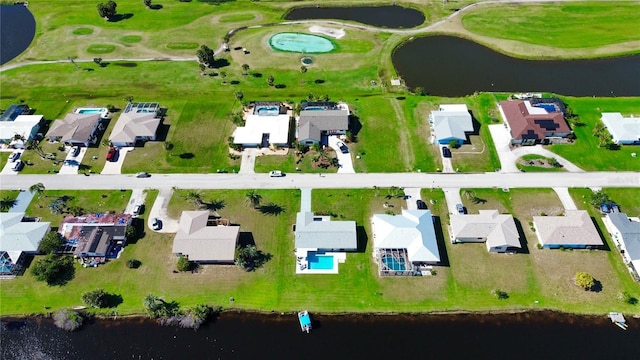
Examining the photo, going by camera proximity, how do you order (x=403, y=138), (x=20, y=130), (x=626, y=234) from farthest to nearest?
(x=20, y=130)
(x=403, y=138)
(x=626, y=234)

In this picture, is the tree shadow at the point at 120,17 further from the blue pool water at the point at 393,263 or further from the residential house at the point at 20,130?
the blue pool water at the point at 393,263

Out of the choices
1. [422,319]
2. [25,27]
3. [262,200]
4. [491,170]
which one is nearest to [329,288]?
[422,319]

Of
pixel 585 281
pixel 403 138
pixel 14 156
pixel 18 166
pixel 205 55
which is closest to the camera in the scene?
pixel 585 281

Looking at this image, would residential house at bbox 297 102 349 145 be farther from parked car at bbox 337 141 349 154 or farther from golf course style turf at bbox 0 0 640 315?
golf course style turf at bbox 0 0 640 315

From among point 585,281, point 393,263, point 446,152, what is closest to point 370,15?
point 446,152

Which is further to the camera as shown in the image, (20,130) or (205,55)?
(205,55)

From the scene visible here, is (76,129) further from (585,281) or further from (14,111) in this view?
(585,281)

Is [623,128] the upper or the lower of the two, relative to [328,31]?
lower

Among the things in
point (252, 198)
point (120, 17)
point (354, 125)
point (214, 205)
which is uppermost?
point (120, 17)
